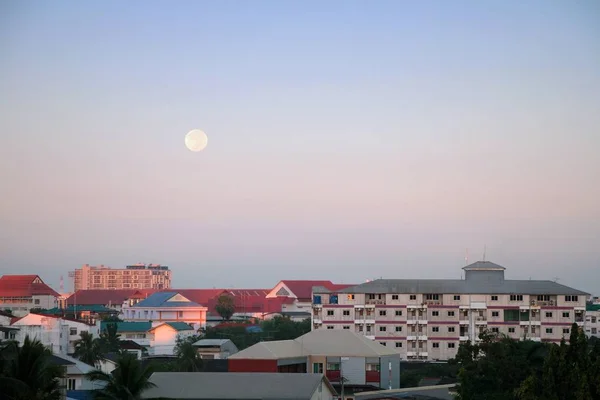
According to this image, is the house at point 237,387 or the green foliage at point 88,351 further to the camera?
the green foliage at point 88,351

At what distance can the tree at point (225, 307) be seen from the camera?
115m

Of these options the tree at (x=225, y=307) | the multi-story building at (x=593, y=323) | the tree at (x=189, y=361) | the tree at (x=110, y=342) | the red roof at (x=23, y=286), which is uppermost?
the red roof at (x=23, y=286)

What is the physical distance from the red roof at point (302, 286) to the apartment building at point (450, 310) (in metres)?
52.1

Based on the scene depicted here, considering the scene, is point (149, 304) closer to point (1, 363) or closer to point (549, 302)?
point (549, 302)

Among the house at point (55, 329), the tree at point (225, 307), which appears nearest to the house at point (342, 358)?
the house at point (55, 329)

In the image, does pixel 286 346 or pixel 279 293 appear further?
pixel 279 293

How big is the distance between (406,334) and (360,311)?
12.5 feet

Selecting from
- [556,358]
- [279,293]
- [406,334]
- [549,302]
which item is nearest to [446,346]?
[406,334]

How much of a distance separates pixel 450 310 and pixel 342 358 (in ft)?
75.9

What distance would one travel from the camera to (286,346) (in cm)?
4962

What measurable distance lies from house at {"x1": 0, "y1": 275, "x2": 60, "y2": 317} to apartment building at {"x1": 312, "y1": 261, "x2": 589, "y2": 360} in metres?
58.1

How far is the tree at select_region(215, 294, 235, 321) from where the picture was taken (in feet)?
377

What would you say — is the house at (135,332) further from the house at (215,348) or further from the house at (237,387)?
the house at (237,387)

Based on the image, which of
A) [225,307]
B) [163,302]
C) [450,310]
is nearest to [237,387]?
[450,310]
